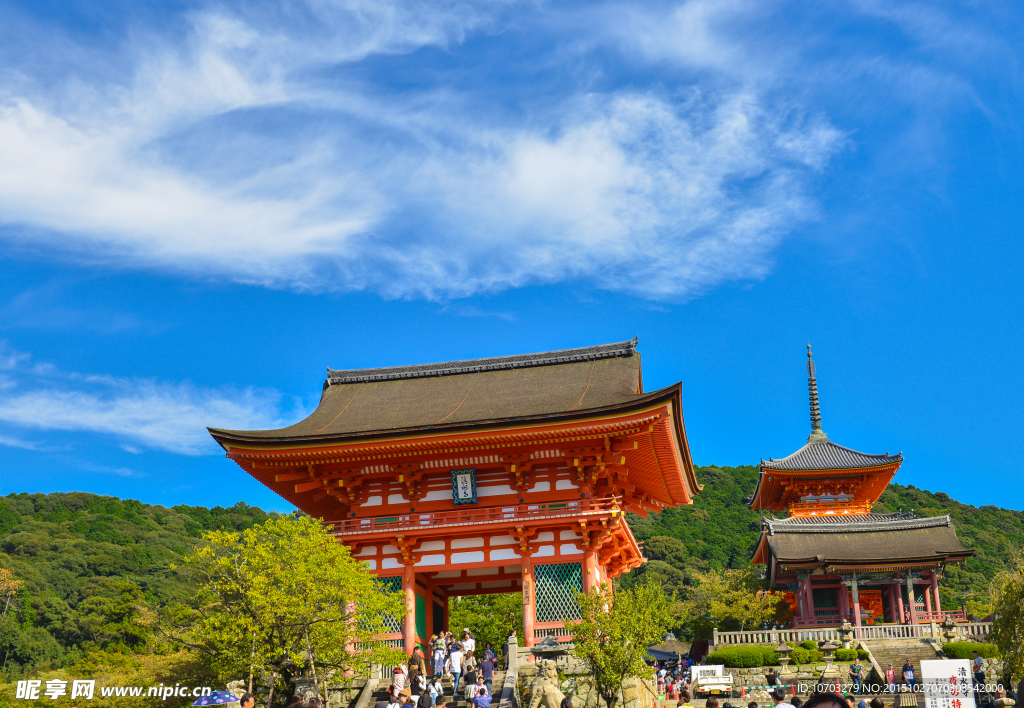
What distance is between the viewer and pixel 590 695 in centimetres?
2039

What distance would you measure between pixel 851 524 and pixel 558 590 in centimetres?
2688

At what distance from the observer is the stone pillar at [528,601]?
77.4 ft

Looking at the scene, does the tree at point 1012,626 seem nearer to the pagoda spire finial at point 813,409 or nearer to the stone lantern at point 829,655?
the stone lantern at point 829,655

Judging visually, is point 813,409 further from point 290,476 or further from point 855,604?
point 290,476

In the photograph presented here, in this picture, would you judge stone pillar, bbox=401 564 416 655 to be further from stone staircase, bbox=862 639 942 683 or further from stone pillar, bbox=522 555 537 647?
stone staircase, bbox=862 639 942 683

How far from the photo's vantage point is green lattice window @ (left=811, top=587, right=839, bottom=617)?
4372 centimetres

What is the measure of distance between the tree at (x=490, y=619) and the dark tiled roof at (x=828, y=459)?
57.0 feet

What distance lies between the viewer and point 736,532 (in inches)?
3777

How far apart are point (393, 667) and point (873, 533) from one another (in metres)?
31.6

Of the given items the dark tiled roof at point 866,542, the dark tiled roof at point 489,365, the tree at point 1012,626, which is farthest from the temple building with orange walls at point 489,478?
the dark tiled roof at point 866,542

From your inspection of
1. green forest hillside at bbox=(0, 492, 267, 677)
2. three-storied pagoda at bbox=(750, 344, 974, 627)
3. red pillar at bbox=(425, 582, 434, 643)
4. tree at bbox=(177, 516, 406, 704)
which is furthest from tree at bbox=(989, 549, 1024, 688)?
Result: green forest hillside at bbox=(0, 492, 267, 677)

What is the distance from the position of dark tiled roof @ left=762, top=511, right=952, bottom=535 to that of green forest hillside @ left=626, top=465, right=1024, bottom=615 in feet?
86.8

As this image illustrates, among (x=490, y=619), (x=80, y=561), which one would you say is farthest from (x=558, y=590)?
(x=80, y=561)

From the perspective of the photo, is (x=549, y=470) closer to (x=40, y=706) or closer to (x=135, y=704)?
(x=135, y=704)
